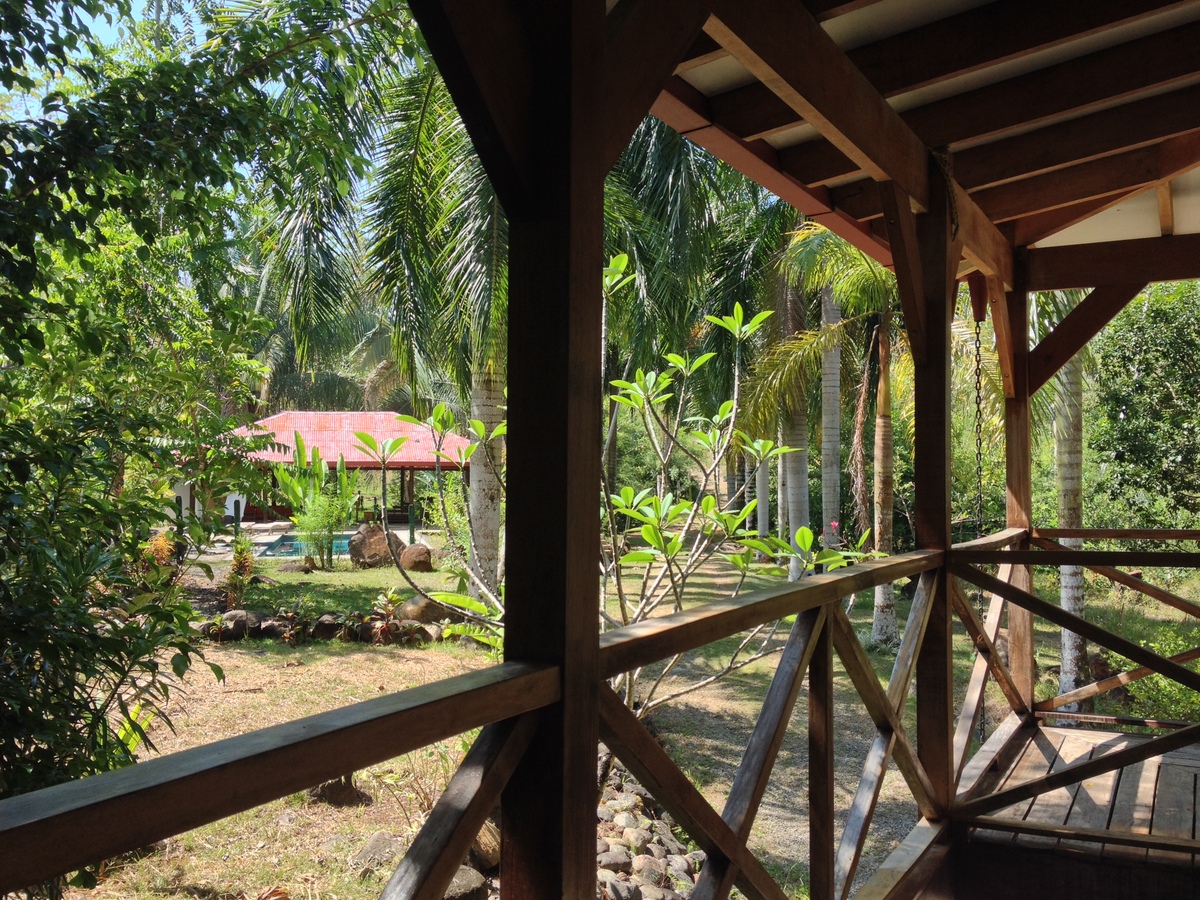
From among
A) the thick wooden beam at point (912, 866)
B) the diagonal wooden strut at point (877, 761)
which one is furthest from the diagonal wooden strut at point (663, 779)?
the thick wooden beam at point (912, 866)

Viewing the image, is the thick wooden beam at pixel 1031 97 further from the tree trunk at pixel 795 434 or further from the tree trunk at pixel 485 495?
the tree trunk at pixel 795 434

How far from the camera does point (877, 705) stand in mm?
2639

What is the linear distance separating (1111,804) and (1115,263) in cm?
267

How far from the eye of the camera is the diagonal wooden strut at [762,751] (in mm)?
1785

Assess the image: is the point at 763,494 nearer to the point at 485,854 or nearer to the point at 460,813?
the point at 485,854

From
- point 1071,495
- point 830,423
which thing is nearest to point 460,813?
point 1071,495

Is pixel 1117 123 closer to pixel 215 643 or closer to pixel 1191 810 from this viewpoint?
pixel 1191 810

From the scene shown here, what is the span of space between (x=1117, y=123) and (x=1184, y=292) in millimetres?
9597

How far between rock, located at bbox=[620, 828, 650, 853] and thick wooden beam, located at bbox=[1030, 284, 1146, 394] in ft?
11.5

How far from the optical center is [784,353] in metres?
11.5

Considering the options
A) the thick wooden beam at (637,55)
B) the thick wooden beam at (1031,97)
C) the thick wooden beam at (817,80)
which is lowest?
the thick wooden beam at (637,55)

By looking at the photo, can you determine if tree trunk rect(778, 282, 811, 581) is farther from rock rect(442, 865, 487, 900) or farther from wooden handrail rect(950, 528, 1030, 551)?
rock rect(442, 865, 487, 900)

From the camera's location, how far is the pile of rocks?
475 cm

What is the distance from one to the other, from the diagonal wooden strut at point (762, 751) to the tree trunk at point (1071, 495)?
8061 mm
